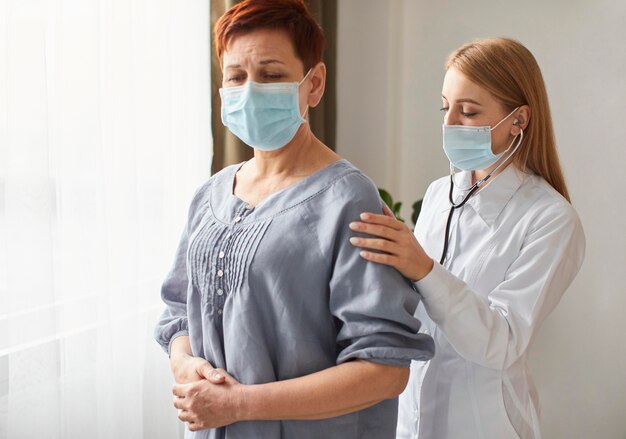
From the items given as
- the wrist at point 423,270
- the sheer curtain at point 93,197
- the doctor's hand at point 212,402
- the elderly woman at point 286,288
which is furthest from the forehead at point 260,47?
the sheer curtain at point 93,197

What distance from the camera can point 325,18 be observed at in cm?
324

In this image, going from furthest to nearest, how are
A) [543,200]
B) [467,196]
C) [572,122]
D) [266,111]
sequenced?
[572,122] < [467,196] < [543,200] < [266,111]

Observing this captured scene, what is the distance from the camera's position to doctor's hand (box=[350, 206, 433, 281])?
3.69 ft

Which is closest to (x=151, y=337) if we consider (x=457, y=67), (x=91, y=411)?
(x=91, y=411)

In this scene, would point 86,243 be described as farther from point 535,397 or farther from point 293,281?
point 535,397

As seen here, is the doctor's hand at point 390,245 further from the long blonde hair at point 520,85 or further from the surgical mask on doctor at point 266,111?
the long blonde hair at point 520,85

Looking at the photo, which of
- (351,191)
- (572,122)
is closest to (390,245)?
(351,191)

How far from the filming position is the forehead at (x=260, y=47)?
1.19 m

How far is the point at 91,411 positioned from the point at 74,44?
1003mm

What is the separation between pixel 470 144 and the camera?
1596mm

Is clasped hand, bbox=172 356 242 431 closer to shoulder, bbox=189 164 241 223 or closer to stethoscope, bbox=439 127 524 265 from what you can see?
shoulder, bbox=189 164 241 223

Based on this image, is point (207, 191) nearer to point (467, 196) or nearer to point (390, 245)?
point (390, 245)

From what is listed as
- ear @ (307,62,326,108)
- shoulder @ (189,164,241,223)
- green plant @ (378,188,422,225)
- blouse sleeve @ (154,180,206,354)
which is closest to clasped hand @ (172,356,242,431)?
blouse sleeve @ (154,180,206,354)

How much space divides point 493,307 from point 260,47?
2.36ft
